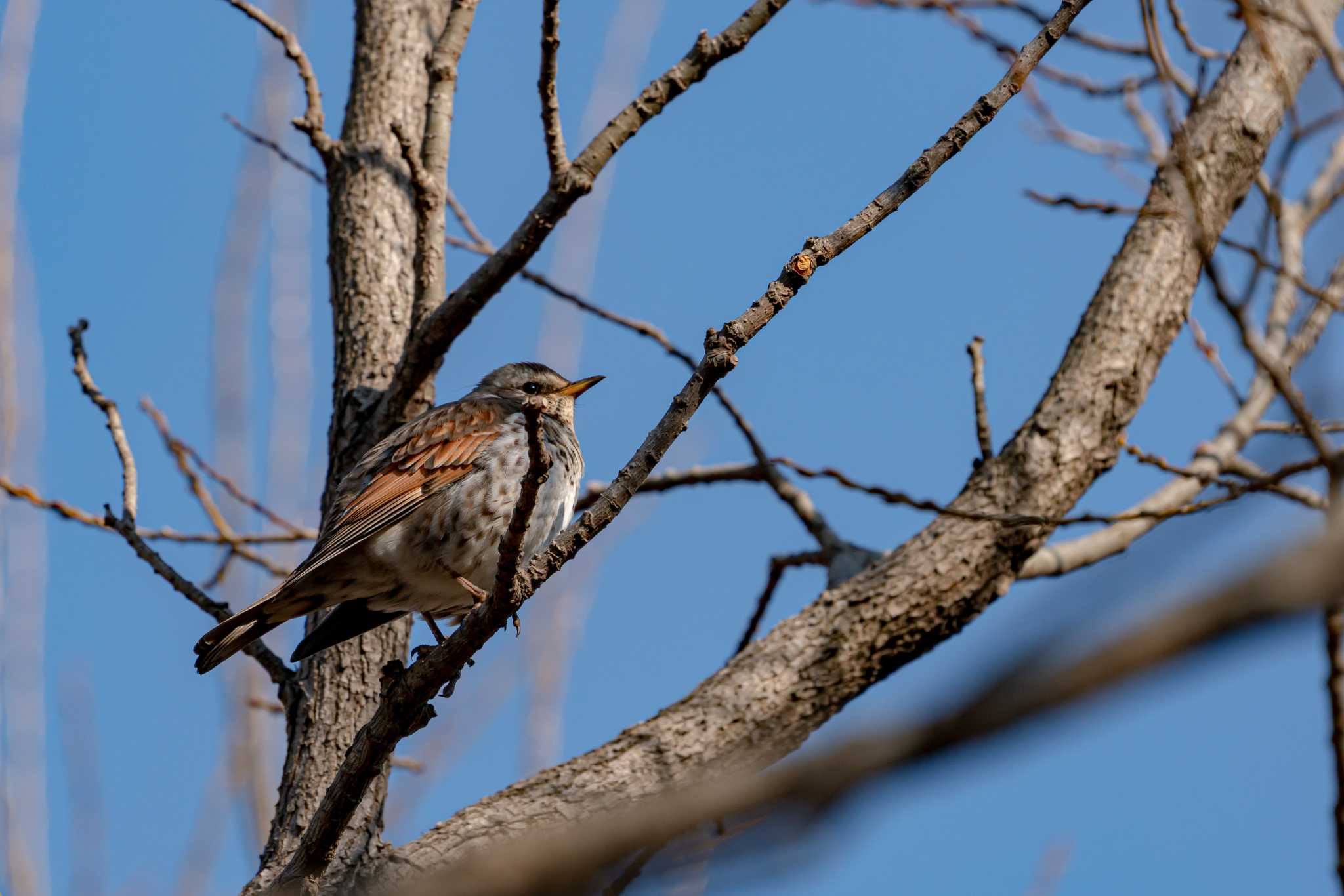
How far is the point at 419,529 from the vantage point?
217 inches

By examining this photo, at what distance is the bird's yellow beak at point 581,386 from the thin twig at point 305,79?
161cm

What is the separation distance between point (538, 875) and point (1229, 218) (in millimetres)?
5786

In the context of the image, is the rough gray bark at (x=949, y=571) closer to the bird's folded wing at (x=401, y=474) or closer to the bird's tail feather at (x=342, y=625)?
the bird's tail feather at (x=342, y=625)

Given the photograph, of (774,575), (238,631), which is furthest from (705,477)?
(238,631)

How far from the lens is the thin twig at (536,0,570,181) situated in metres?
4.72

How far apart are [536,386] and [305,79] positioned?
6.61 feet

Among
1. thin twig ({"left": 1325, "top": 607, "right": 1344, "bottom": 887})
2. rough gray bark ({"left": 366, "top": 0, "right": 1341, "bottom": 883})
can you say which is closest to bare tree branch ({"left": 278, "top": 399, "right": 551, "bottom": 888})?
rough gray bark ({"left": 366, "top": 0, "right": 1341, "bottom": 883})

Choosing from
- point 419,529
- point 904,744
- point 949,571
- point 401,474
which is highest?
point 401,474

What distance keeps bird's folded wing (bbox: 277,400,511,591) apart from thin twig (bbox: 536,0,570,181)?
130 centimetres

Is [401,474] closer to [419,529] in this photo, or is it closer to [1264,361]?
[419,529]

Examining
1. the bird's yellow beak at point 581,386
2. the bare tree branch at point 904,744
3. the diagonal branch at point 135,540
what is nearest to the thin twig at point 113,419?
the diagonal branch at point 135,540

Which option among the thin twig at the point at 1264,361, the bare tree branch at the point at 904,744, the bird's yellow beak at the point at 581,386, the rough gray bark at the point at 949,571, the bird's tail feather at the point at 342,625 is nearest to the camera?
the bare tree branch at the point at 904,744

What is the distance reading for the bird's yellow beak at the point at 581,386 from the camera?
6.59 meters

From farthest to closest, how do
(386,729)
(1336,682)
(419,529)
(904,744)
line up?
(419,529) < (386,729) < (1336,682) < (904,744)
